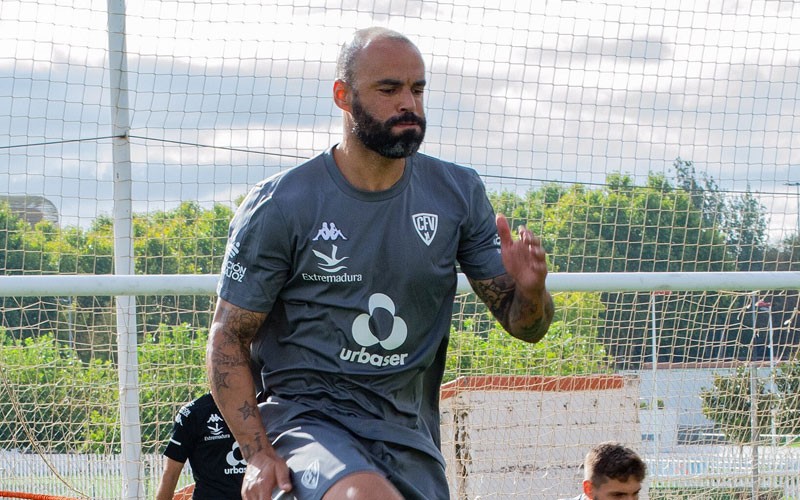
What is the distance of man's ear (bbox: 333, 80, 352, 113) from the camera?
3395 mm

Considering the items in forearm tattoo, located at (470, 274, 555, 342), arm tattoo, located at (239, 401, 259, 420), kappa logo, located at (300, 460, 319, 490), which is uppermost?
forearm tattoo, located at (470, 274, 555, 342)

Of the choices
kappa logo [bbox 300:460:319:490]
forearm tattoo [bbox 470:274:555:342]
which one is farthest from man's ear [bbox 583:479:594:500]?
kappa logo [bbox 300:460:319:490]

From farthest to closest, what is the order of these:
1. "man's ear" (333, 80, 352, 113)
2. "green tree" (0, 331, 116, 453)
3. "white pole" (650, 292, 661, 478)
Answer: "white pole" (650, 292, 661, 478) → "green tree" (0, 331, 116, 453) → "man's ear" (333, 80, 352, 113)

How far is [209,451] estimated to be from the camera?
627cm

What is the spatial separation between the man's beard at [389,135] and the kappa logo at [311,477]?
958 mm

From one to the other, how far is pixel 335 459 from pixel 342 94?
3.81ft

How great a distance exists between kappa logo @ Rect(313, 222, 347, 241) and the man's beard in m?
0.27

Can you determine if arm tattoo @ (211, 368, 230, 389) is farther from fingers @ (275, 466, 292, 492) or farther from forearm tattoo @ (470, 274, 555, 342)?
forearm tattoo @ (470, 274, 555, 342)

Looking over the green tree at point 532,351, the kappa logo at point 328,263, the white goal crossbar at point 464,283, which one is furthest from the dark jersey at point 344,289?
the green tree at point 532,351

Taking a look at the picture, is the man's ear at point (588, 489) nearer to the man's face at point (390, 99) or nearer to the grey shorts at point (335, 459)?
the grey shorts at point (335, 459)

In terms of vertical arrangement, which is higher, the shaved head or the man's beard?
the shaved head

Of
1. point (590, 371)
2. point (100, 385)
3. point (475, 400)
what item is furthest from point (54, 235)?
point (590, 371)

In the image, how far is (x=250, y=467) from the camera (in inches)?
124

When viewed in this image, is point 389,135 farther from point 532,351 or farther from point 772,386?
point 772,386
